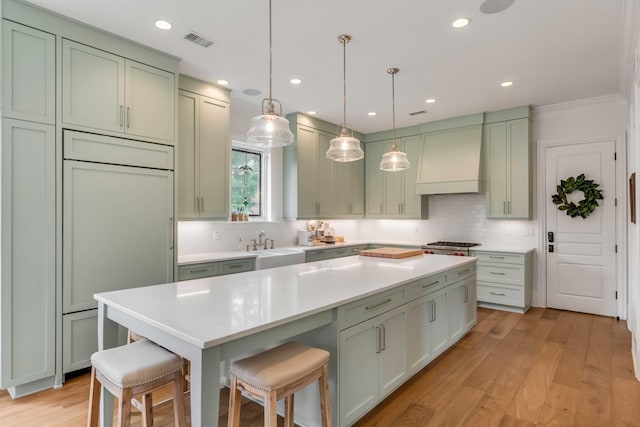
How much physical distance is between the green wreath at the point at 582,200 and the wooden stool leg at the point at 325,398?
443 centimetres

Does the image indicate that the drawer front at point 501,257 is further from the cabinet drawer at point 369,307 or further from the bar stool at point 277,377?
the bar stool at point 277,377

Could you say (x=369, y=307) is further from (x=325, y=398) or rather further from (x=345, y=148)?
(x=345, y=148)

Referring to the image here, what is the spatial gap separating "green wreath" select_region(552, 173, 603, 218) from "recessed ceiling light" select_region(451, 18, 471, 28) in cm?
306

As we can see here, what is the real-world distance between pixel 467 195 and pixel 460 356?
3060 mm

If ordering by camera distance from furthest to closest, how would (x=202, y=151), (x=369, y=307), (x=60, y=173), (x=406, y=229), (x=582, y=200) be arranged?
(x=406, y=229), (x=582, y=200), (x=202, y=151), (x=60, y=173), (x=369, y=307)

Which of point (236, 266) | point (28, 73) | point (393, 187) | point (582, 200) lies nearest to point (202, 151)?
point (236, 266)

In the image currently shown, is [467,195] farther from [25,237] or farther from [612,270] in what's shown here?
[25,237]

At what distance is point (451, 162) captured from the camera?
5418 millimetres

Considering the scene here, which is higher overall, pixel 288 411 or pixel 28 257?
pixel 28 257

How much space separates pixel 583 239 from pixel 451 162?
200cm

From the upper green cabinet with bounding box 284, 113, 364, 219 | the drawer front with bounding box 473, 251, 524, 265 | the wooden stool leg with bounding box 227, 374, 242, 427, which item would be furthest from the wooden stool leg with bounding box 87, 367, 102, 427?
the drawer front with bounding box 473, 251, 524, 265

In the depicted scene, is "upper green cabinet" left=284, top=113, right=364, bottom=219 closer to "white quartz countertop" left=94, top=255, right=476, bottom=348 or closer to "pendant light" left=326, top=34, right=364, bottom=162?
"pendant light" left=326, top=34, right=364, bottom=162

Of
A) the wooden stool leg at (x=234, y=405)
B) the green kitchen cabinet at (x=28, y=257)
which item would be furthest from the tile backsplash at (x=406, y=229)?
the wooden stool leg at (x=234, y=405)

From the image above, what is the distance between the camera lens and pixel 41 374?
2.63m
